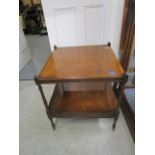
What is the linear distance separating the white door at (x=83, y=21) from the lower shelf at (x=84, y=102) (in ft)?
2.98

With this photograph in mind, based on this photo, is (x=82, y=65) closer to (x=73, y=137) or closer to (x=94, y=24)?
(x=73, y=137)

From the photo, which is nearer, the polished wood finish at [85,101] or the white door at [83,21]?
the polished wood finish at [85,101]

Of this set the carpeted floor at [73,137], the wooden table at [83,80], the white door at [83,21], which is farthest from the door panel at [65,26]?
the carpeted floor at [73,137]

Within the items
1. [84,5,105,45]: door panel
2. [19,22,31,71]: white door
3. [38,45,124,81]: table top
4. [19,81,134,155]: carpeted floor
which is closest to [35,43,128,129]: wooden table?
[38,45,124,81]: table top

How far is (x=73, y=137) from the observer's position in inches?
49.1

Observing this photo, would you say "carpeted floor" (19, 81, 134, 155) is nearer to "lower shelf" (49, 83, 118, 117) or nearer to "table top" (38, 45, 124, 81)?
"lower shelf" (49, 83, 118, 117)

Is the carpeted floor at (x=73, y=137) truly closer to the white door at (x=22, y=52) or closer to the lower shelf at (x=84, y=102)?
the lower shelf at (x=84, y=102)

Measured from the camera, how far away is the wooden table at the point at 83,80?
982 millimetres

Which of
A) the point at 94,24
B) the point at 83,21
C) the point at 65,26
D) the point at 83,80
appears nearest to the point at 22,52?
the point at 65,26

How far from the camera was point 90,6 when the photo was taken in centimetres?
171

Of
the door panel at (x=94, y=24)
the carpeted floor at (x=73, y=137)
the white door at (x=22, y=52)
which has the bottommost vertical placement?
the carpeted floor at (x=73, y=137)

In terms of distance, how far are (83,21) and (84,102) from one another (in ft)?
4.10
